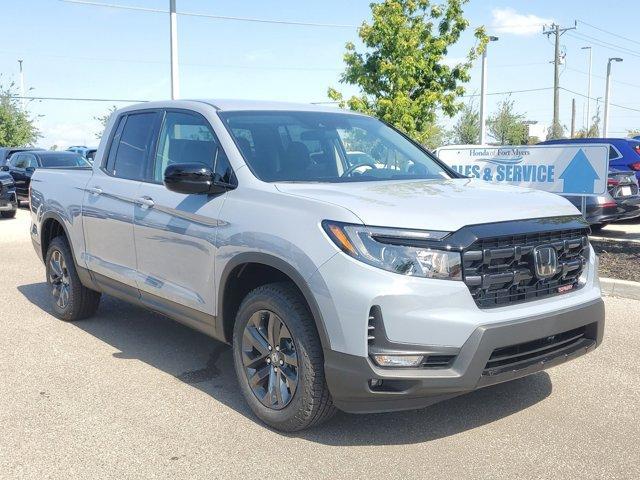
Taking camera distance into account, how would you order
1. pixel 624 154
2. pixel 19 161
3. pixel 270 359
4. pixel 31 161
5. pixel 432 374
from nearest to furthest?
pixel 432 374, pixel 270 359, pixel 624 154, pixel 31 161, pixel 19 161

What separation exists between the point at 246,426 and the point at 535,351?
5.53 feet

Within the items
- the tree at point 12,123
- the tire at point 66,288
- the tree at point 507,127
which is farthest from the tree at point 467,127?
the tire at point 66,288

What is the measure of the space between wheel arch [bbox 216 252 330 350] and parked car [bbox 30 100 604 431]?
0.01m

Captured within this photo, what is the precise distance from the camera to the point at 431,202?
3.73m

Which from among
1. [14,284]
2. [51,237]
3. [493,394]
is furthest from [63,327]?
[493,394]

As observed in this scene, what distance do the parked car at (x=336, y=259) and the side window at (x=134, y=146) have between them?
25mm

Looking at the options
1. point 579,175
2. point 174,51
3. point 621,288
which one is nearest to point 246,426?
point 621,288

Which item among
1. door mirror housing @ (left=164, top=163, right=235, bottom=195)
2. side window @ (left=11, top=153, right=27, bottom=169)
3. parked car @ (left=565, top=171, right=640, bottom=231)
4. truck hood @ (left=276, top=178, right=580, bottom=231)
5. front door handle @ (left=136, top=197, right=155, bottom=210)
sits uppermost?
door mirror housing @ (left=164, top=163, right=235, bottom=195)

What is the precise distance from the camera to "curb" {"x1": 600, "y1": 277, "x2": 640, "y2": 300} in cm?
729

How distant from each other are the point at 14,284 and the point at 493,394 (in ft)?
19.9

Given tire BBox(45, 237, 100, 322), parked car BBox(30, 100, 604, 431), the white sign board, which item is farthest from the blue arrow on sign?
tire BBox(45, 237, 100, 322)

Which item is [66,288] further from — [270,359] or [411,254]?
[411,254]

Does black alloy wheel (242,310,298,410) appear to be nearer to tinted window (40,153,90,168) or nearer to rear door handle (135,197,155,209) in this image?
rear door handle (135,197,155,209)

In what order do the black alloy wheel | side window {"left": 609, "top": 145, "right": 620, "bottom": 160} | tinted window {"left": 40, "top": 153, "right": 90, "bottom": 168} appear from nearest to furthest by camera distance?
the black alloy wheel < side window {"left": 609, "top": 145, "right": 620, "bottom": 160} < tinted window {"left": 40, "top": 153, "right": 90, "bottom": 168}
